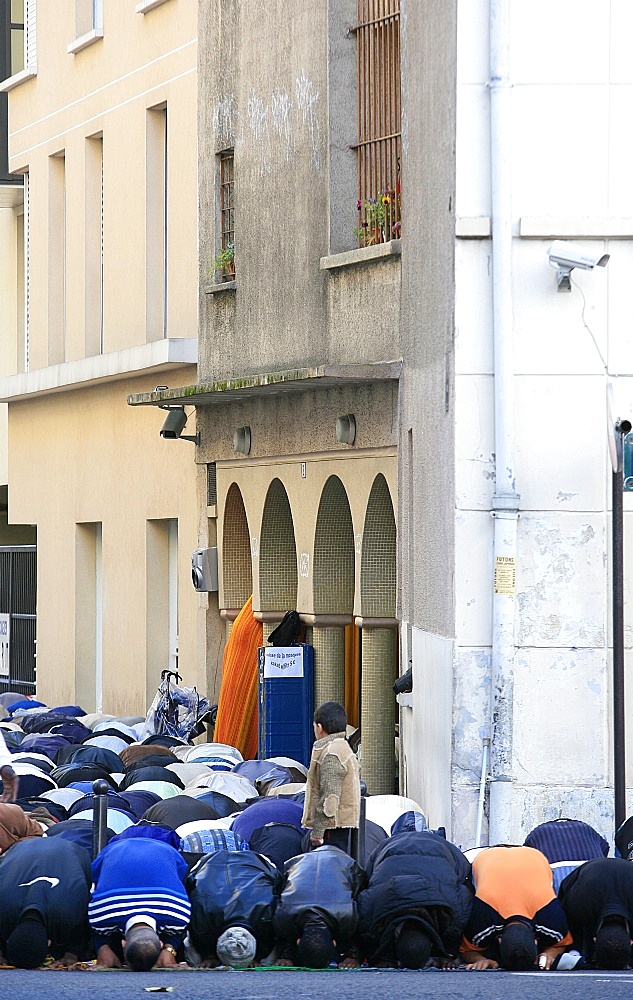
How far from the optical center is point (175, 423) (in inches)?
864

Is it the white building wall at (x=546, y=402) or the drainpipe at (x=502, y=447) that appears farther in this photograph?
the white building wall at (x=546, y=402)

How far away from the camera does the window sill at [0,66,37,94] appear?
2811 cm

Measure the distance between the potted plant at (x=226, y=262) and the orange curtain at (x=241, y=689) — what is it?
3349mm

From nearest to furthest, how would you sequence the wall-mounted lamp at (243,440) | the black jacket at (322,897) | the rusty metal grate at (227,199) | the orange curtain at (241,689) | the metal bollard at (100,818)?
the black jacket at (322,897)
the metal bollard at (100,818)
the orange curtain at (241,689)
the wall-mounted lamp at (243,440)
the rusty metal grate at (227,199)

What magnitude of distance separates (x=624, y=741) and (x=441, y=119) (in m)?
4.30

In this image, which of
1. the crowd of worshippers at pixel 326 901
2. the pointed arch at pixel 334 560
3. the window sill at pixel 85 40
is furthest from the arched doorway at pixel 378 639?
the window sill at pixel 85 40

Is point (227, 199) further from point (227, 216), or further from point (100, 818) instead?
point (100, 818)

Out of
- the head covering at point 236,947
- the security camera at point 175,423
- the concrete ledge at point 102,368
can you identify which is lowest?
the head covering at point 236,947

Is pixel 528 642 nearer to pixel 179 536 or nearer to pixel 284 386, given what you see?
pixel 284 386

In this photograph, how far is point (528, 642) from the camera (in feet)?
43.3

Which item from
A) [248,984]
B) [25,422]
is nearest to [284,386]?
[248,984]

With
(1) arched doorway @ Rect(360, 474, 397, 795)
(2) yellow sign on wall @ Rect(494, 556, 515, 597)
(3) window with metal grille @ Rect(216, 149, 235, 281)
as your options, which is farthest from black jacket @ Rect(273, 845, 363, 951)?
(3) window with metal grille @ Rect(216, 149, 235, 281)

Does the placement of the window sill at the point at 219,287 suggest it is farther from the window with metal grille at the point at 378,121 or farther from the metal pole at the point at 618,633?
the metal pole at the point at 618,633

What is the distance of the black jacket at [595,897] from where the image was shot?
10859 millimetres
